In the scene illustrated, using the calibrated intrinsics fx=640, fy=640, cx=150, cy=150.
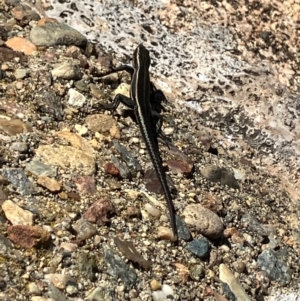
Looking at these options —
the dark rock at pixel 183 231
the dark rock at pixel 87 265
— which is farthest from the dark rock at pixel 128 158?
the dark rock at pixel 87 265

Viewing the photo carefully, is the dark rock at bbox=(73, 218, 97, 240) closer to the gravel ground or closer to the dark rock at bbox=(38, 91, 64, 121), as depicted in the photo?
the gravel ground

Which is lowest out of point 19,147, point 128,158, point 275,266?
point 275,266

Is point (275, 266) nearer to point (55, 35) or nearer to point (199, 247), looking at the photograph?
point (199, 247)

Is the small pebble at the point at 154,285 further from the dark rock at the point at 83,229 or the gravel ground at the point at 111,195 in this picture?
the dark rock at the point at 83,229

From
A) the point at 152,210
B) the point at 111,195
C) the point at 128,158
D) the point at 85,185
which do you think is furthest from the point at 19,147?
the point at 152,210

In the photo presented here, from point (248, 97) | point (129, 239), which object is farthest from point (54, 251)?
point (248, 97)

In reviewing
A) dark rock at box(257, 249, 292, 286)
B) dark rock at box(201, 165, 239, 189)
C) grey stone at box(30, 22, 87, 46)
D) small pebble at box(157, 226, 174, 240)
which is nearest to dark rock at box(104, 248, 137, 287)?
small pebble at box(157, 226, 174, 240)

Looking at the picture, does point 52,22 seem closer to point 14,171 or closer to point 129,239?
point 14,171
